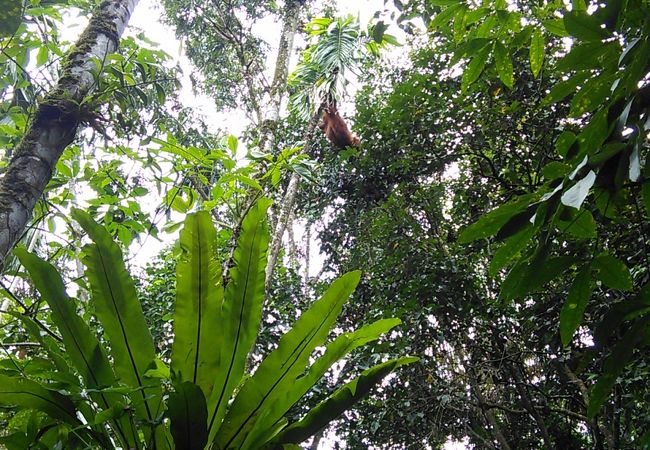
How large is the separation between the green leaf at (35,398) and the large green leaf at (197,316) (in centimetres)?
23

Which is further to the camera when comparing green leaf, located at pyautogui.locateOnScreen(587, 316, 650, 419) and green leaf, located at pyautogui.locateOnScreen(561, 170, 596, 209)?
green leaf, located at pyautogui.locateOnScreen(587, 316, 650, 419)

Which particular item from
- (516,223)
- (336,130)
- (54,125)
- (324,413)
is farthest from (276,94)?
(516,223)

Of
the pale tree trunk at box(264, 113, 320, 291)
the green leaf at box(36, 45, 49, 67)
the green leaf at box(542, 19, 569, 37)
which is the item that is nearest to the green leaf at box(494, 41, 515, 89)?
the green leaf at box(542, 19, 569, 37)

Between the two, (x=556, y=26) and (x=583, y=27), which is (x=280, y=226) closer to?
(x=556, y=26)

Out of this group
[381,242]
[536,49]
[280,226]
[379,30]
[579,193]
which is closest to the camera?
[579,193]

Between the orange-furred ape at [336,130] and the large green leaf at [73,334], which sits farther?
the orange-furred ape at [336,130]

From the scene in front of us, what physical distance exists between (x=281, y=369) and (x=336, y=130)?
3.55 meters

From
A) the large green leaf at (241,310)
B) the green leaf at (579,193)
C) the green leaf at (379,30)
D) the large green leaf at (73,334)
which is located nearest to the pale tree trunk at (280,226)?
the green leaf at (379,30)

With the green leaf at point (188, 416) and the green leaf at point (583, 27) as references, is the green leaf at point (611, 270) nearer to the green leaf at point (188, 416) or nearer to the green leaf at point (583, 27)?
the green leaf at point (583, 27)

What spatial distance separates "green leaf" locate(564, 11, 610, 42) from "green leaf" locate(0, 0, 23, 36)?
1420 millimetres

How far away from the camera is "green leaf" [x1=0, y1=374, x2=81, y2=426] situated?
978mm

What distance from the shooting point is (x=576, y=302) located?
92cm

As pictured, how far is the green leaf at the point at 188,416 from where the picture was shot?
3.08 ft

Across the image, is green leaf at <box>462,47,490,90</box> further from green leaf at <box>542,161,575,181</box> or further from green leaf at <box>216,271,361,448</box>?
green leaf at <box>216,271,361,448</box>
